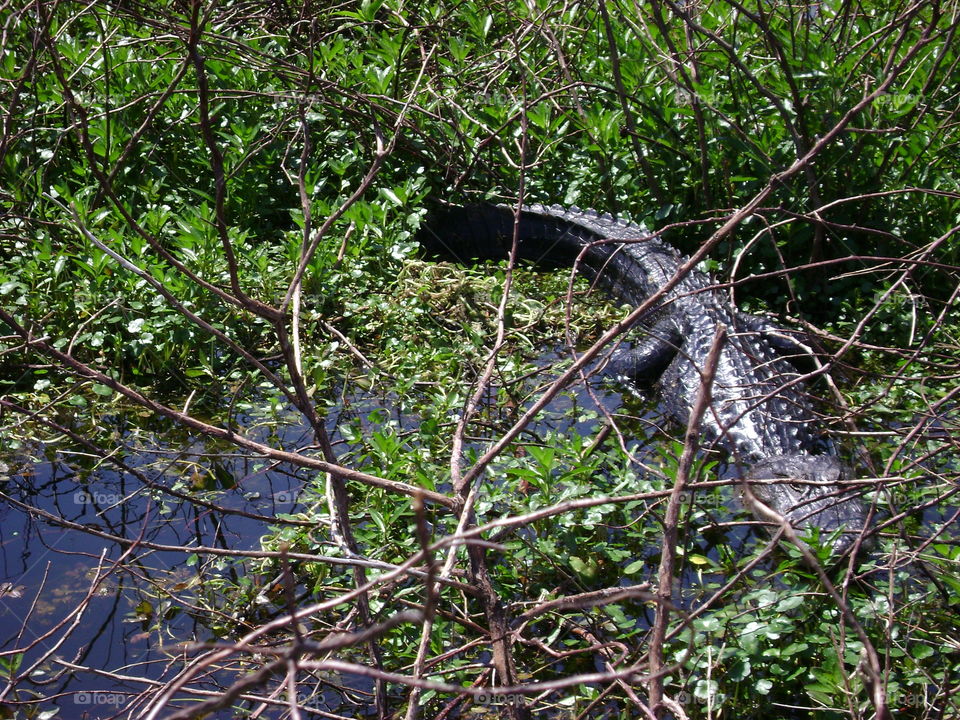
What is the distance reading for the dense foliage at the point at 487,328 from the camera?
2.17m

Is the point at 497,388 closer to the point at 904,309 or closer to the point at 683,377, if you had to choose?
the point at 683,377

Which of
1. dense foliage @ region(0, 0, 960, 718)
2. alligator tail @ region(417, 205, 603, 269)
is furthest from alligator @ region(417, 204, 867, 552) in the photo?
dense foliage @ region(0, 0, 960, 718)

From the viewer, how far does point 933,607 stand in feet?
7.79

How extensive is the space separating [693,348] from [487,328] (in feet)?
3.21

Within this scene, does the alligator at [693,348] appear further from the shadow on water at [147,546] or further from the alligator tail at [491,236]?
the shadow on water at [147,546]

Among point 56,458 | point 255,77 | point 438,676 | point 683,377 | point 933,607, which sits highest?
point 255,77

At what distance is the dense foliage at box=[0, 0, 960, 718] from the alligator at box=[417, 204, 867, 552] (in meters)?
0.15

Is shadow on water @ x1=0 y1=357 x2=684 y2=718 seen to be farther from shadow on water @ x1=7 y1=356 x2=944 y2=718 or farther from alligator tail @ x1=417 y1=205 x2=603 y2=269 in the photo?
alligator tail @ x1=417 y1=205 x2=603 y2=269

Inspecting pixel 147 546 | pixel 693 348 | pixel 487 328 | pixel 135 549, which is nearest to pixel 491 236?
pixel 487 328

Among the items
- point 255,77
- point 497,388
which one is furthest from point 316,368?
point 255,77

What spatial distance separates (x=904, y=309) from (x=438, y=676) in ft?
9.38

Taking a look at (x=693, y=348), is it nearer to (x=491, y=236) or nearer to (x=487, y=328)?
(x=487, y=328)

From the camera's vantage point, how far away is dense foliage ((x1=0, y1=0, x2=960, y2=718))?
2.17m

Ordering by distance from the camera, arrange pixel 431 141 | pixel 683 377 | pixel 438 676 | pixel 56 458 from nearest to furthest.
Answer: pixel 438 676, pixel 56 458, pixel 683 377, pixel 431 141
